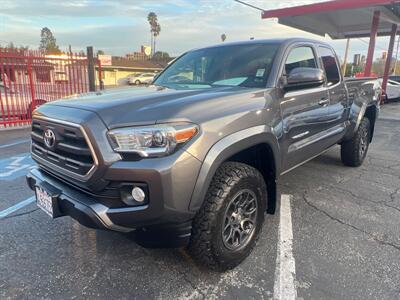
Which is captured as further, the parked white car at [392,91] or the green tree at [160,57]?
the green tree at [160,57]

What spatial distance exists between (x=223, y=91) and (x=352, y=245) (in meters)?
1.87

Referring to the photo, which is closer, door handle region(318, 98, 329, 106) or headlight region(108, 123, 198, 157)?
headlight region(108, 123, 198, 157)

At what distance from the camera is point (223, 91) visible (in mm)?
2777

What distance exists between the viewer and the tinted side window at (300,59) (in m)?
3.38

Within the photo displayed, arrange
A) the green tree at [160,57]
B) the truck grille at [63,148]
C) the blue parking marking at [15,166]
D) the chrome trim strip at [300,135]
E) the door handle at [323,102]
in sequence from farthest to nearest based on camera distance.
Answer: the green tree at [160,57] → the blue parking marking at [15,166] → the door handle at [323,102] → the chrome trim strip at [300,135] → the truck grille at [63,148]

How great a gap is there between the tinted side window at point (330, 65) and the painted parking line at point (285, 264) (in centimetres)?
187

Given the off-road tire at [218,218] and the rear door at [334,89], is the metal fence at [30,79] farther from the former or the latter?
the off-road tire at [218,218]

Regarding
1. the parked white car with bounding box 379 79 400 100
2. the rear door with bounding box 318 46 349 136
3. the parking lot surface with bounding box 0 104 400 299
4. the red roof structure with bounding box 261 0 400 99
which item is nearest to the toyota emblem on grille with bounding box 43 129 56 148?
the parking lot surface with bounding box 0 104 400 299

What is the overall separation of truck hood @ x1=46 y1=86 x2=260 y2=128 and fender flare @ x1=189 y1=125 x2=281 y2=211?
9.9 inches

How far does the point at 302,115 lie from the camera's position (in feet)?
11.2

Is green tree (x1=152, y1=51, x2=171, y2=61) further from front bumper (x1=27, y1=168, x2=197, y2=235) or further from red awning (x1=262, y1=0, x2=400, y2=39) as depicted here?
front bumper (x1=27, y1=168, x2=197, y2=235)

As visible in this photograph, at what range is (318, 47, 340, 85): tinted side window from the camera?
4.26m

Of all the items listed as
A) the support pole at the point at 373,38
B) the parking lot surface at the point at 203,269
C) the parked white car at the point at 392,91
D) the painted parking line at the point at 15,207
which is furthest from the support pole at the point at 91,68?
the parked white car at the point at 392,91

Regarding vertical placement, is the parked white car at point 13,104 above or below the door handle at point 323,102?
below
